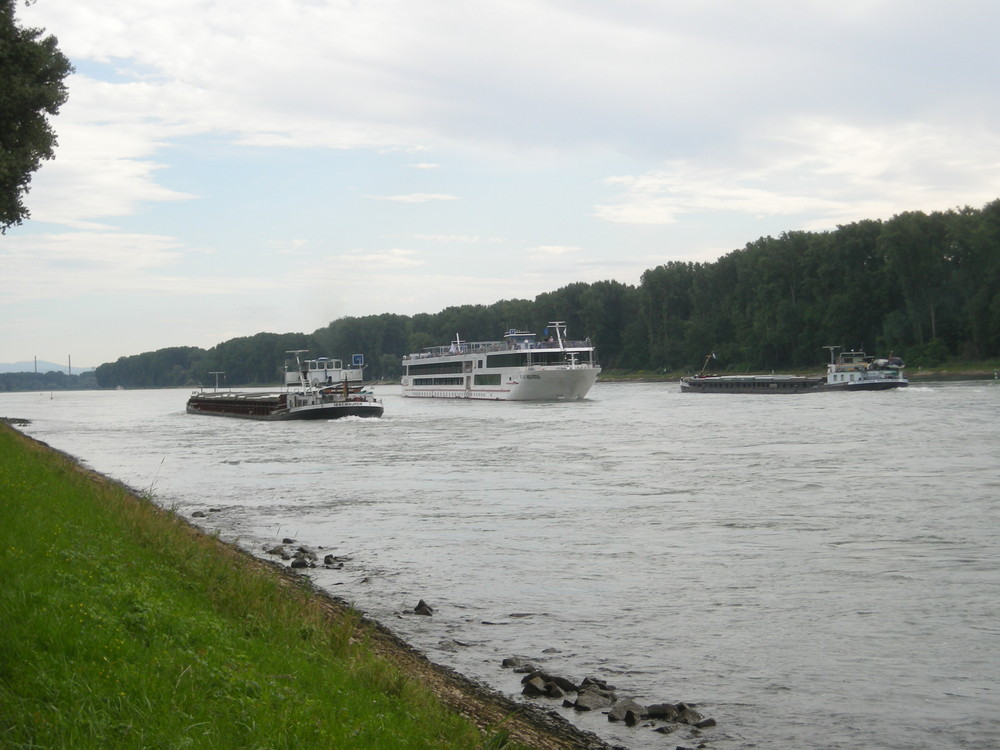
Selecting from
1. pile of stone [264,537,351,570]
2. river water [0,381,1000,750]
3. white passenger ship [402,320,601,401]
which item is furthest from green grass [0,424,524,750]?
white passenger ship [402,320,601,401]

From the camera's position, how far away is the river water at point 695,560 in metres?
11.6

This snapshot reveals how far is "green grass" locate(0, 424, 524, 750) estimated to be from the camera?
6.78 meters

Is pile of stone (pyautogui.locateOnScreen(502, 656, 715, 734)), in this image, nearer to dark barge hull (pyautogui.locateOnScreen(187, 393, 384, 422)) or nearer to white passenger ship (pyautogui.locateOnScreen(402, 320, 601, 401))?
dark barge hull (pyautogui.locateOnScreen(187, 393, 384, 422))

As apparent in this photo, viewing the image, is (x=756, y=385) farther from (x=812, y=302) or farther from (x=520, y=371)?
(x=812, y=302)

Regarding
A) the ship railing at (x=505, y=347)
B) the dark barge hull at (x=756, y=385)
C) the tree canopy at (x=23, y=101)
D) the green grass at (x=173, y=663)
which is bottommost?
the dark barge hull at (x=756, y=385)

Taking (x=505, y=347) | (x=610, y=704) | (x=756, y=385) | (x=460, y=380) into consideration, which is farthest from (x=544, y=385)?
(x=610, y=704)

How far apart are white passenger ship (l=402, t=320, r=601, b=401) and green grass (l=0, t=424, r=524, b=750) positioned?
86065mm

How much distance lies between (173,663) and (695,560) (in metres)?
12.8

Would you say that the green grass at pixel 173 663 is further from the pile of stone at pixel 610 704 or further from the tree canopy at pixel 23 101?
the tree canopy at pixel 23 101

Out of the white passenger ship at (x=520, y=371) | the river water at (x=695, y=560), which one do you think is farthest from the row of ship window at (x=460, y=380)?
the river water at (x=695, y=560)

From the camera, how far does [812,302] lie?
13475 cm

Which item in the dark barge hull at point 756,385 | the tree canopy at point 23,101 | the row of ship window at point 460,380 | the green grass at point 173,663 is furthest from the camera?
the row of ship window at point 460,380

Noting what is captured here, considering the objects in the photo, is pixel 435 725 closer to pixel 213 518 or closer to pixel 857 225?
pixel 213 518

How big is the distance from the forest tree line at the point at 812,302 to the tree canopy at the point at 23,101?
101 metres
